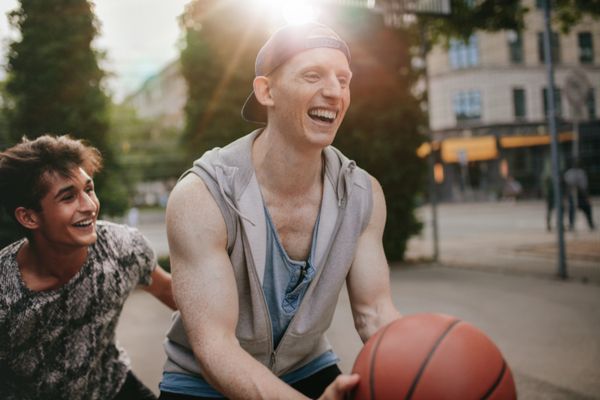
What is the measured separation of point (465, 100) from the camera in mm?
33719

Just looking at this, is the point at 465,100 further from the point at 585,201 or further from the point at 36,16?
the point at 36,16

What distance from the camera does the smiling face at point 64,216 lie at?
2.59m

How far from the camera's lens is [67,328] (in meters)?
2.56

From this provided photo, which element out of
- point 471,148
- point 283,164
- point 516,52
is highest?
point 516,52

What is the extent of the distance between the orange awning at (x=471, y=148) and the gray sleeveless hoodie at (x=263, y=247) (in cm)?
3165

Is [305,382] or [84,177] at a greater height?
[84,177]

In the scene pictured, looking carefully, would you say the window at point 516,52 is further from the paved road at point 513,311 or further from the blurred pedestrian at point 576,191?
the paved road at point 513,311

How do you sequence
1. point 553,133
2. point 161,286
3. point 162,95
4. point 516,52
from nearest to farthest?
point 161,286 < point 553,133 < point 516,52 < point 162,95

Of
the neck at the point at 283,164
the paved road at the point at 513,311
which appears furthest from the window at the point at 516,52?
the neck at the point at 283,164

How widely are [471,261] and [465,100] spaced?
2454 centimetres

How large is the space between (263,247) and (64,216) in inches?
40.4

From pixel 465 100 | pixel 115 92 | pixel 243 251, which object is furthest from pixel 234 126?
pixel 465 100

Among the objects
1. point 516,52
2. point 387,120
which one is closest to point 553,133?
point 387,120

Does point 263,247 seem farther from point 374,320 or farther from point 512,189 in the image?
point 512,189
